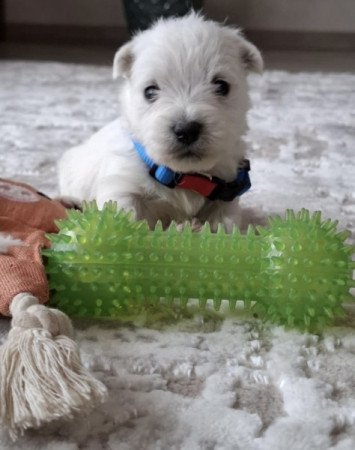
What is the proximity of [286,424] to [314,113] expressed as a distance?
2.08 m

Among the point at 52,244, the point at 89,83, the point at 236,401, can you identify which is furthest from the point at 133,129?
the point at 89,83

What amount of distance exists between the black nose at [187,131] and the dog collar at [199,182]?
0.12 metres

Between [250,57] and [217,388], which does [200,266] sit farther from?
[250,57]

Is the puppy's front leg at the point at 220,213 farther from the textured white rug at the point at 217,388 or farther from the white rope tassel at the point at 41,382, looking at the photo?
the white rope tassel at the point at 41,382

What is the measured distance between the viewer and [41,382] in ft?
2.68

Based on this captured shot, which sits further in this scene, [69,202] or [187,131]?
[69,202]

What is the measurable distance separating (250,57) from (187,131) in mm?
350

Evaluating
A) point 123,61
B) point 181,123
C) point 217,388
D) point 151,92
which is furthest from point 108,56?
point 217,388

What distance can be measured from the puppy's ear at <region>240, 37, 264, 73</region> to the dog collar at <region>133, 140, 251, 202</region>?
25cm

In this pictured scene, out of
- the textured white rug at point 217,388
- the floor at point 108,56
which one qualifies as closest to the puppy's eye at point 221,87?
the textured white rug at point 217,388

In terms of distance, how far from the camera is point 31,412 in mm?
797

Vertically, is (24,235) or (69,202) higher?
(24,235)

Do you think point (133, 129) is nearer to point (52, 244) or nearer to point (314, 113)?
point (52, 244)

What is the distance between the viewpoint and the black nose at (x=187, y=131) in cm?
136
